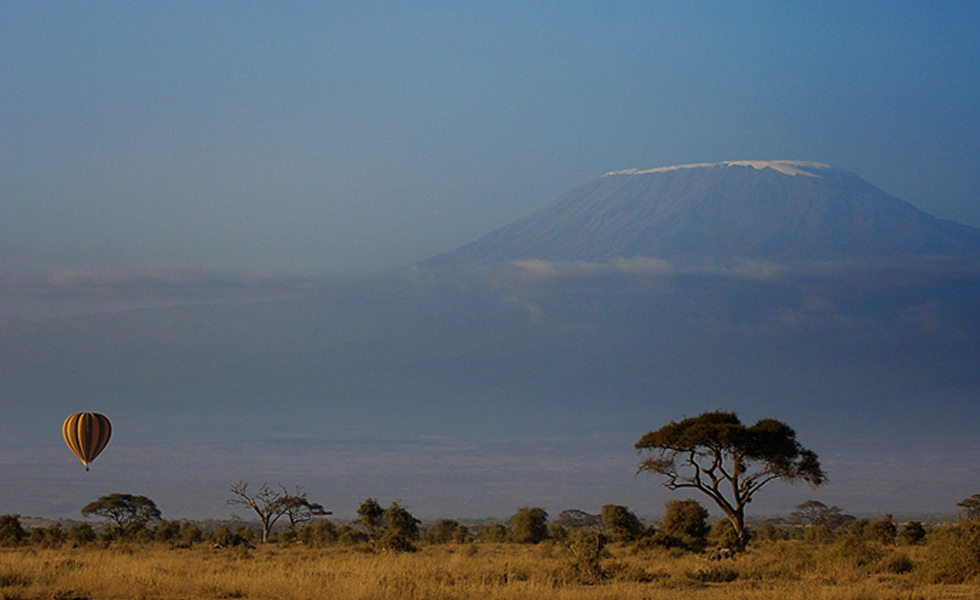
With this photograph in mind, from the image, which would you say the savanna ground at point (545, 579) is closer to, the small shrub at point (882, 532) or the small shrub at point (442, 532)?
the small shrub at point (882, 532)

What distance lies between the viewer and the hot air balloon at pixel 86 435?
40656 mm

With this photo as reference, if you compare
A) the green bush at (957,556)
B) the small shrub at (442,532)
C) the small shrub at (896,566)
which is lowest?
the small shrub at (442,532)

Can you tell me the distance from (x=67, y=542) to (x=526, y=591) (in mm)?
34711

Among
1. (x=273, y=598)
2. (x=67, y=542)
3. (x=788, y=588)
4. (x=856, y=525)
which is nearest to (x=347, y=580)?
(x=273, y=598)

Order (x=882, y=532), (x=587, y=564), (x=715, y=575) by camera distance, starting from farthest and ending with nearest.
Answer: (x=882, y=532), (x=715, y=575), (x=587, y=564)

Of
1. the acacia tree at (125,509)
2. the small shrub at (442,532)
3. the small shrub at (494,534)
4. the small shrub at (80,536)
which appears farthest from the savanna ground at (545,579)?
the acacia tree at (125,509)

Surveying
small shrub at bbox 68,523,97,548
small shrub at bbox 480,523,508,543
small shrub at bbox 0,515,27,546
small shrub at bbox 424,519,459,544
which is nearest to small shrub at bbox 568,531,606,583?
small shrub at bbox 68,523,97,548

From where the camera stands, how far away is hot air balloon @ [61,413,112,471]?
133ft

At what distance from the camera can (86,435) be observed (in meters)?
40.7

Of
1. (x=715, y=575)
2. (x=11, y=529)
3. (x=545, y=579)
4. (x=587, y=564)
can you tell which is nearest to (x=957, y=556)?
(x=715, y=575)

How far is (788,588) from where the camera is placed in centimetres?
1916

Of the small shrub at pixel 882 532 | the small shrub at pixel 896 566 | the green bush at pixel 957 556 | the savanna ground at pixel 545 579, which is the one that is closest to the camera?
the savanna ground at pixel 545 579

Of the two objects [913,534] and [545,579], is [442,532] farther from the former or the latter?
[545,579]

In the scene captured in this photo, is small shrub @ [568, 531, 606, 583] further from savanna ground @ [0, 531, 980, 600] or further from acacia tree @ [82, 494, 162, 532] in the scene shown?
acacia tree @ [82, 494, 162, 532]
